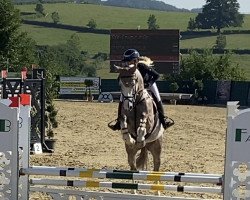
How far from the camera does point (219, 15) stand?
374 ft

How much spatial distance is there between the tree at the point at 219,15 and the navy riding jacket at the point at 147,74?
92.6 meters

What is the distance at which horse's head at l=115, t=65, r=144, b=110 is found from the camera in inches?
265

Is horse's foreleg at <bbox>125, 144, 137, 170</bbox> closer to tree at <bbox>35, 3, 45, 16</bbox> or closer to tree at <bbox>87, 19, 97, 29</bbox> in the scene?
tree at <bbox>87, 19, 97, 29</bbox>

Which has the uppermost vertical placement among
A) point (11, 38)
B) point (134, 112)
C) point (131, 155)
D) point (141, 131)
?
point (134, 112)

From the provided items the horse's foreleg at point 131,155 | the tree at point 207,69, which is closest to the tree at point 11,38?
the tree at point 207,69

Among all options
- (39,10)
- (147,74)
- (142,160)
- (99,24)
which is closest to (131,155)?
(142,160)

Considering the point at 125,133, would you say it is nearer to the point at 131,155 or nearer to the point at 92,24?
the point at 131,155

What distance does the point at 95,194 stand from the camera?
6.12 meters

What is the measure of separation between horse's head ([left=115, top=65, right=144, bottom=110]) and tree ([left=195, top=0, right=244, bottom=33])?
9371cm

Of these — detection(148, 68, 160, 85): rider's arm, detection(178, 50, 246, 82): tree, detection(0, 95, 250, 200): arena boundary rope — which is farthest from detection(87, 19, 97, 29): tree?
detection(0, 95, 250, 200): arena boundary rope

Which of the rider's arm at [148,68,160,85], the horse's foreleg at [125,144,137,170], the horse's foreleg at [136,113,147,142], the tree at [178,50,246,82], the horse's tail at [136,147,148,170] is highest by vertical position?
the rider's arm at [148,68,160,85]

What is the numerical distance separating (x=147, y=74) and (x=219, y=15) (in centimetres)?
10831

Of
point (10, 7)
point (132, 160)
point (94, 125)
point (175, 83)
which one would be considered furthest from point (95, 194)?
point (10, 7)

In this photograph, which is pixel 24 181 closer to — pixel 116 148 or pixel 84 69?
pixel 116 148
